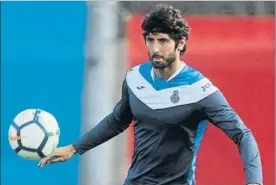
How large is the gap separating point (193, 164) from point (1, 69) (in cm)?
444

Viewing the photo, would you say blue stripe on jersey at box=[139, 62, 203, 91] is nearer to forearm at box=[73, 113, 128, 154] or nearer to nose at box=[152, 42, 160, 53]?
nose at box=[152, 42, 160, 53]

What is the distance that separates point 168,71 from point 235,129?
0.51m

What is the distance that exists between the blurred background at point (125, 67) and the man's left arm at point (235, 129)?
150 inches

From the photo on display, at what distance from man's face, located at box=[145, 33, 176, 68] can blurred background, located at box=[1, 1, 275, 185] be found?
368cm

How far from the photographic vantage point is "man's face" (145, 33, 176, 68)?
4707mm

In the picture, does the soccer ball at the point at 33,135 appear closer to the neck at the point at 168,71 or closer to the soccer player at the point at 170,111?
the soccer player at the point at 170,111

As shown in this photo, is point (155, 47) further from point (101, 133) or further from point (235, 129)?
point (101, 133)

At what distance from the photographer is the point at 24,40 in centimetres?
885

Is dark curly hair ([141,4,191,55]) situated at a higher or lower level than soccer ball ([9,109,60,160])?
higher

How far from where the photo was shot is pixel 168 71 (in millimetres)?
4828

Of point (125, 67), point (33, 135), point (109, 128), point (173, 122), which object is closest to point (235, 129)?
point (173, 122)

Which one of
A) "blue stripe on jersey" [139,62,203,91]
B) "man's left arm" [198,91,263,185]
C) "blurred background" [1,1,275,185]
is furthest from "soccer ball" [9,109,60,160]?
"blurred background" [1,1,275,185]

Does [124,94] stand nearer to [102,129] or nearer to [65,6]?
[102,129]

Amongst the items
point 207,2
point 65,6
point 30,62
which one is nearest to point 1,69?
point 30,62
